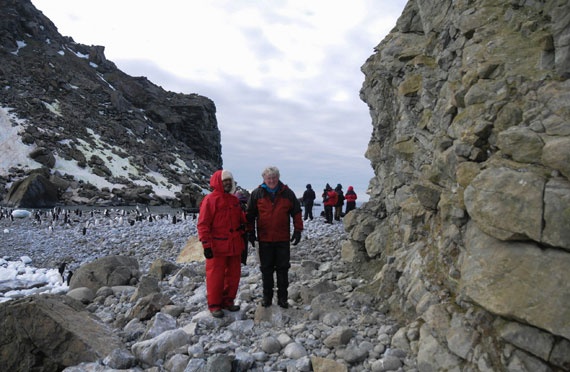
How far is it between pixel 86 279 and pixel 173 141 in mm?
106769

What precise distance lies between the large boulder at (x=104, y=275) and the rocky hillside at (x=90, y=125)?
4410 centimetres

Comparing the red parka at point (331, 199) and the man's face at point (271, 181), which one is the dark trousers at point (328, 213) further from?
the man's face at point (271, 181)

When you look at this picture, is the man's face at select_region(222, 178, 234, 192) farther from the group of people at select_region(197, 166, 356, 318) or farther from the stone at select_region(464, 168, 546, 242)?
the stone at select_region(464, 168, 546, 242)

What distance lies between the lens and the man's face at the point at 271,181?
22.2ft

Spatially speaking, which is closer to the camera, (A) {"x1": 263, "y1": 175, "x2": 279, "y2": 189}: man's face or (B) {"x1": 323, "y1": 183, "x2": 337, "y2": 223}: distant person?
(A) {"x1": 263, "y1": 175, "x2": 279, "y2": 189}: man's face

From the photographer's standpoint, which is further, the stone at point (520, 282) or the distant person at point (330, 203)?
the distant person at point (330, 203)

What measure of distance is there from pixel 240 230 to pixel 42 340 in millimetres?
3326

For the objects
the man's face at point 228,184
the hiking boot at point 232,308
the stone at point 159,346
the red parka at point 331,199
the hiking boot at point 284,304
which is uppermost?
the red parka at point 331,199

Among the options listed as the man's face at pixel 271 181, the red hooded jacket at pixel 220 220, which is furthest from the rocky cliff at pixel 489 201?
the red hooded jacket at pixel 220 220

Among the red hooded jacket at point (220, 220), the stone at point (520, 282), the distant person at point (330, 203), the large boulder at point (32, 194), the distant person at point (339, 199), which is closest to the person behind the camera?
the stone at point (520, 282)

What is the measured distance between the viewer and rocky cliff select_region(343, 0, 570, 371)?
142 inches

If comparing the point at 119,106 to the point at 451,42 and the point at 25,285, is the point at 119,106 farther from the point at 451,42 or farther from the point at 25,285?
the point at 451,42

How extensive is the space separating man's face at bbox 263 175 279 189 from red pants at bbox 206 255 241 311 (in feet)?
4.63

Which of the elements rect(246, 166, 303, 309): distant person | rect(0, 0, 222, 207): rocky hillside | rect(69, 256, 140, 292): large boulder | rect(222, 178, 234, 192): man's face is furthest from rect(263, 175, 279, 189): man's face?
rect(0, 0, 222, 207): rocky hillside
